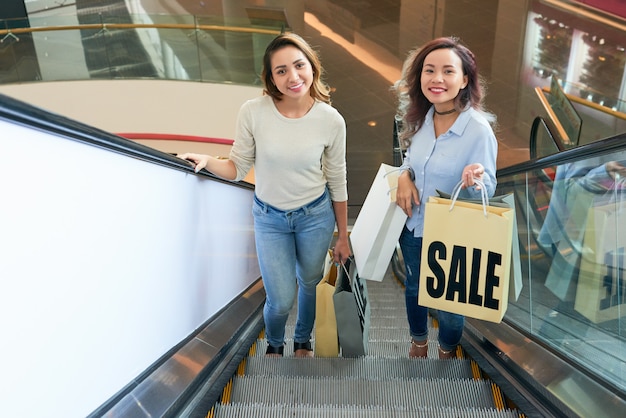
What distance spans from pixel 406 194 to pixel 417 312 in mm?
830

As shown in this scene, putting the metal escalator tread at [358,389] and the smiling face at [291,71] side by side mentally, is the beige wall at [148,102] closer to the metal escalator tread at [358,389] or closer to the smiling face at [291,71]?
the metal escalator tread at [358,389]

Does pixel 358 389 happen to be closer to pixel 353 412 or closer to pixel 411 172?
pixel 353 412

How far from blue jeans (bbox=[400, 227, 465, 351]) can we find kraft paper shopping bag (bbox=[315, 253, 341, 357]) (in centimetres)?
43

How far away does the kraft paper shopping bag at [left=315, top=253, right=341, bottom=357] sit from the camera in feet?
10.9

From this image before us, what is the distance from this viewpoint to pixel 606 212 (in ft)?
8.98

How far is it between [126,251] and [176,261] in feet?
2.02

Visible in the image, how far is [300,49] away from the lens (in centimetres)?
283

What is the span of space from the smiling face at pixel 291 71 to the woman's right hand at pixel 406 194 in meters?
0.64

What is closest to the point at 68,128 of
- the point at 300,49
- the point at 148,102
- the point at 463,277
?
the point at 300,49

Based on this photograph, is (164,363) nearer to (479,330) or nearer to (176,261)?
(176,261)

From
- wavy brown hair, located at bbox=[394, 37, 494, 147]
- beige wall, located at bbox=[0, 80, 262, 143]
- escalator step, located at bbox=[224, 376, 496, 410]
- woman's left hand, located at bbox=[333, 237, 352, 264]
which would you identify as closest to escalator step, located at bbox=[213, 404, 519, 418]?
escalator step, located at bbox=[224, 376, 496, 410]

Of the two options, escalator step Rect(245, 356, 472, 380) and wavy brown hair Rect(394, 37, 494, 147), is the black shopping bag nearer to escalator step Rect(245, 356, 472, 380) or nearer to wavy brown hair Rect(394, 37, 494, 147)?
escalator step Rect(245, 356, 472, 380)

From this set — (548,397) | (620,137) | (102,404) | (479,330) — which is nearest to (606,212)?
(620,137)

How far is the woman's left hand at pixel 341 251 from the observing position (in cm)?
337
